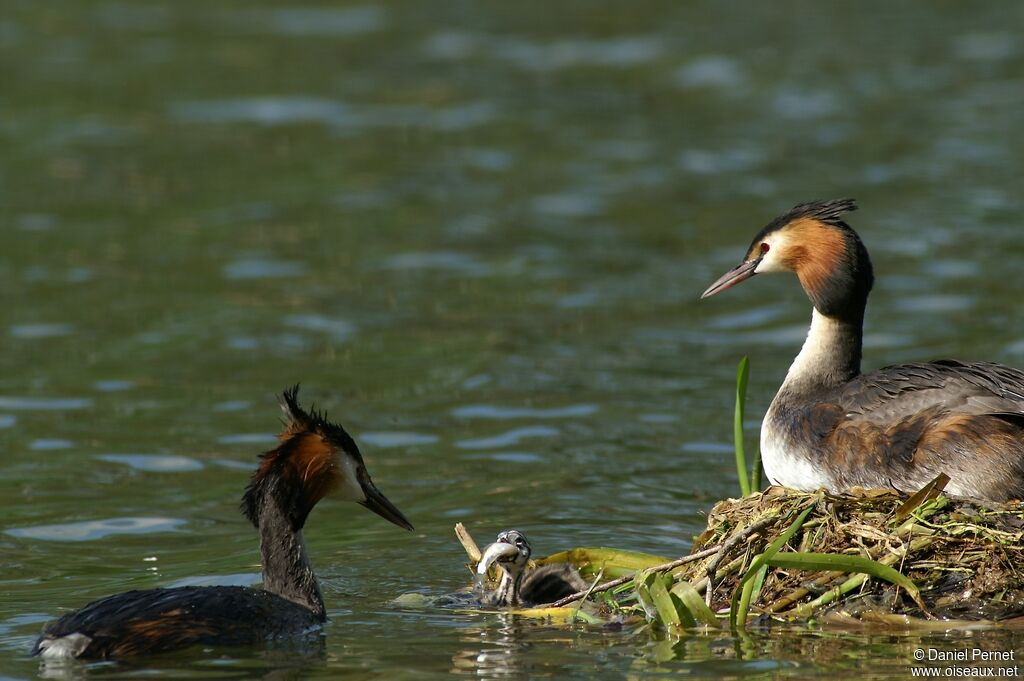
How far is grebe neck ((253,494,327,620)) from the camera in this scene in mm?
8469

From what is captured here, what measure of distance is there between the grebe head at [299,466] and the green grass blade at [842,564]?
6.78ft

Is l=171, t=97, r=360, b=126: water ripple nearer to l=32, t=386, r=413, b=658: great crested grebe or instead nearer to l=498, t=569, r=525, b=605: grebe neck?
l=32, t=386, r=413, b=658: great crested grebe

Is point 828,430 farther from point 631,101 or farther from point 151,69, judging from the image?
point 151,69

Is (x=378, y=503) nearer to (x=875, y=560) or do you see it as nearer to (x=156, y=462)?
(x=875, y=560)

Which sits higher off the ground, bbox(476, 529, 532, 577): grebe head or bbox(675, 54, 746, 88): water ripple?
bbox(675, 54, 746, 88): water ripple

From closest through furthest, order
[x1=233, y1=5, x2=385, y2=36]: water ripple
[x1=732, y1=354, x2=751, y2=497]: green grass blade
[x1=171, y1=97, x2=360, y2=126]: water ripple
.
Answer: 1. [x1=732, y1=354, x2=751, y2=497]: green grass blade
2. [x1=171, y1=97, x2=360, y2=126]: water ripple
3. [x1=233, y1=5, x2=385, y2=36]: water ripple

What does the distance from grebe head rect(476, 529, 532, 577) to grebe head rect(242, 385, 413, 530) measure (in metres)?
0.77

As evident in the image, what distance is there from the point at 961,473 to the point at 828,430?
29.7 inches

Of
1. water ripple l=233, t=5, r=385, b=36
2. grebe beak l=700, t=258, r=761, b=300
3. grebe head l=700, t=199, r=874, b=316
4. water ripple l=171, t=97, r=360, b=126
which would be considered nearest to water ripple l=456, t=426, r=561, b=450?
grebe beak l=700, t=258, r=761, b=300

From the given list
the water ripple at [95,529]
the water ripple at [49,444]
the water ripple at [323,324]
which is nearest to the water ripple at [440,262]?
the water ripple at [323,324]

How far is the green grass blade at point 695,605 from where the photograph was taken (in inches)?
311

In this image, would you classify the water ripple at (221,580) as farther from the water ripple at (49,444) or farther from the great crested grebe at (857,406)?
the water ripple at (49,444)

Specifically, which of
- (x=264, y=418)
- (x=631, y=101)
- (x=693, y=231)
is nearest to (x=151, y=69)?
(x=631, y=101)

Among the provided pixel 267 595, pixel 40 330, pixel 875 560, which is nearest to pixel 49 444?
pixel 40 330
